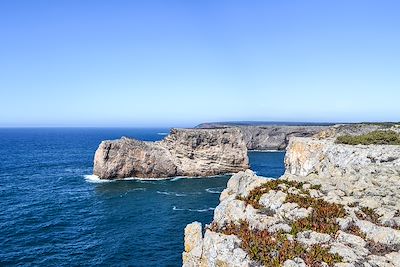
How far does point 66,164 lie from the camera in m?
119

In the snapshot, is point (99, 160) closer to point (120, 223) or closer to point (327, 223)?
point (120, 223)

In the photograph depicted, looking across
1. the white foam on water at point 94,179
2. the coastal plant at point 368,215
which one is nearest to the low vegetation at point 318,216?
the coastal plant at point 368,215

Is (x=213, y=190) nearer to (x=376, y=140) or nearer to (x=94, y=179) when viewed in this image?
(x=94, y=179)

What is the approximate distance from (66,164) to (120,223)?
6814cm

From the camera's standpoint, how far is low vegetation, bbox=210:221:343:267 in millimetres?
15195

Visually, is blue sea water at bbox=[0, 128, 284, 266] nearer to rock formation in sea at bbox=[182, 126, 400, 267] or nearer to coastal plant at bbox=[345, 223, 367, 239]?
rock formation in sea at bbox=[182, 126, 400, 267]

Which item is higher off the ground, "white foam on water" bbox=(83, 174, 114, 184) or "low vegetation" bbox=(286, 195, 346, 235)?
"low vegetation" bbox=(286, 195, 346, 235)

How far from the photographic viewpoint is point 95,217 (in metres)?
61.7

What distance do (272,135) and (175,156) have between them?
3434 inches

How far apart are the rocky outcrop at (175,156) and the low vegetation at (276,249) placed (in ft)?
253

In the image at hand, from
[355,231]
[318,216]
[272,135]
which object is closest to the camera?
[355,231]

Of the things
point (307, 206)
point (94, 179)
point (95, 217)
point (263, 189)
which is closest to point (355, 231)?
point (307, 206)

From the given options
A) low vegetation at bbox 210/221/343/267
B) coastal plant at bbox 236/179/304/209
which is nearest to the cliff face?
coastal plant at bbox 236/179/304/209

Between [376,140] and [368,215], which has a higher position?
[376,140]
